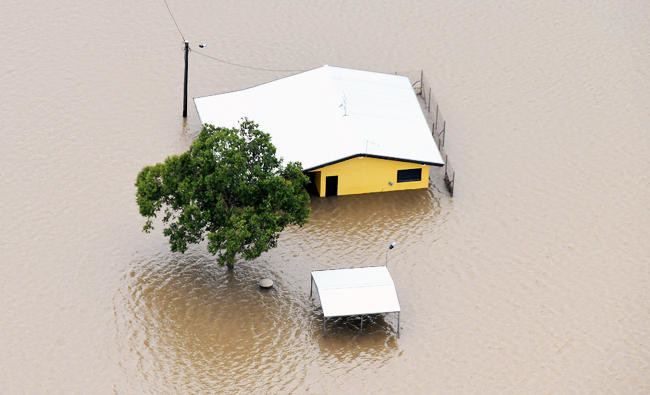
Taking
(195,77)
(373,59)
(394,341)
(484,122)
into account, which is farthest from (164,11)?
(394,341)

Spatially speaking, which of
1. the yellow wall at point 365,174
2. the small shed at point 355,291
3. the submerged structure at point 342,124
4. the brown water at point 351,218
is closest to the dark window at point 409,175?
the submerged structure at point 342,124

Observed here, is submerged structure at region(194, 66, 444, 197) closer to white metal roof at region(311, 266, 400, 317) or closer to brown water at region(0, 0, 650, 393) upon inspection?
brown water at region(0, 0, 650, 393)

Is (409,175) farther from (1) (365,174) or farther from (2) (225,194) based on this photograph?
(2) (225,194)

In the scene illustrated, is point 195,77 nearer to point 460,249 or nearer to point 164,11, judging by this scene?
point 164,11

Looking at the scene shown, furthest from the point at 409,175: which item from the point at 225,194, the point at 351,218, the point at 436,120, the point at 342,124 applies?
the point at 225,194

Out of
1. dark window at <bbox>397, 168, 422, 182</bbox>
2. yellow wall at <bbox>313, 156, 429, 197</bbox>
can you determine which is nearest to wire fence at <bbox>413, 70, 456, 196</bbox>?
yellow wall at <bbox>313, 156, 429, 197</bbox>

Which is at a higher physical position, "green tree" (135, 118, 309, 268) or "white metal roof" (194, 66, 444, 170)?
"white metal roof" (194, 66, 444, 170)
